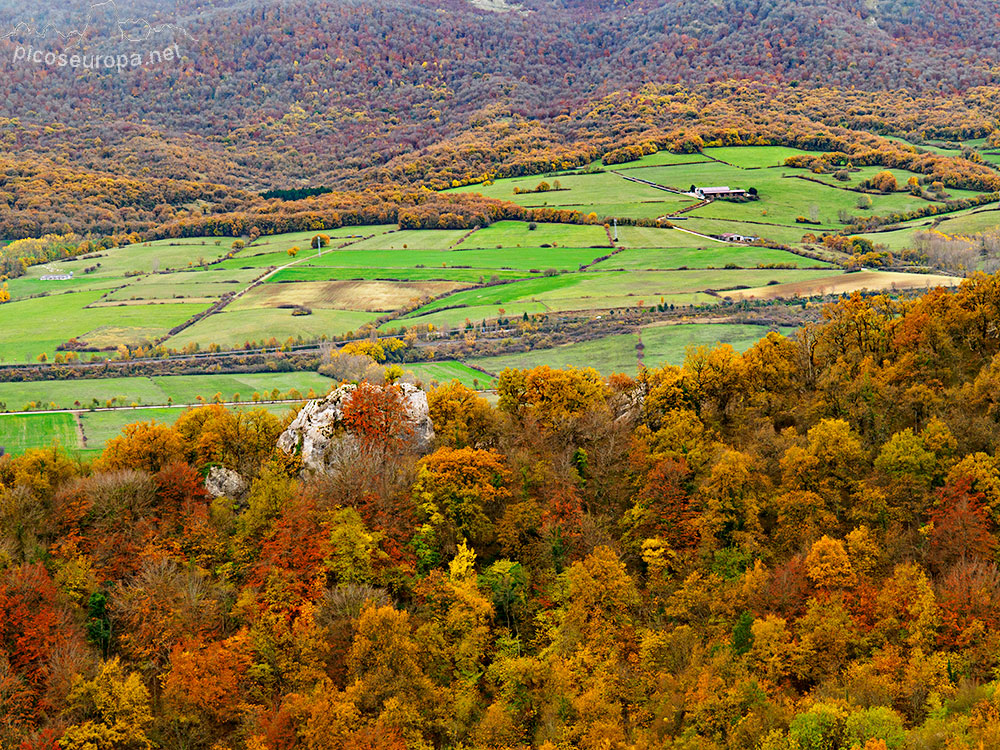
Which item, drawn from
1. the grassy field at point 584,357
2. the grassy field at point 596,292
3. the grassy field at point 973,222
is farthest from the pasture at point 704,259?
the grassy field at point 584,357

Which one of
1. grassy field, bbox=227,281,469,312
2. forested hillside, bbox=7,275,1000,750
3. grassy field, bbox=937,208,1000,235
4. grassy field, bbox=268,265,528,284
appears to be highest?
grassy field, bbox=937,208,1000,235

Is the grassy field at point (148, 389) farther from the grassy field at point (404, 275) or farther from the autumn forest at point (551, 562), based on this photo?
the grassy field at point (404, 275)

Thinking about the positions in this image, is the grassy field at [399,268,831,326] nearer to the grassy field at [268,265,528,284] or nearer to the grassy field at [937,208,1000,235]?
the grassy field at [268,265,528,284]

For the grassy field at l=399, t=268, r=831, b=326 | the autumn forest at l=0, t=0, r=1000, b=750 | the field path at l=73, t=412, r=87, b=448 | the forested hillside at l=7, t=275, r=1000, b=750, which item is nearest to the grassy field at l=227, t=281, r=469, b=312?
the grassy field at l=399, t=268, r=831, b=326

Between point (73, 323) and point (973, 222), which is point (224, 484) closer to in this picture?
point (73, 323)

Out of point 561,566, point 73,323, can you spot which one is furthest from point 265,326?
point 561,566

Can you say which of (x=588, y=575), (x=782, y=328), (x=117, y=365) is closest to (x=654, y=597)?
(x=588, y=575)
